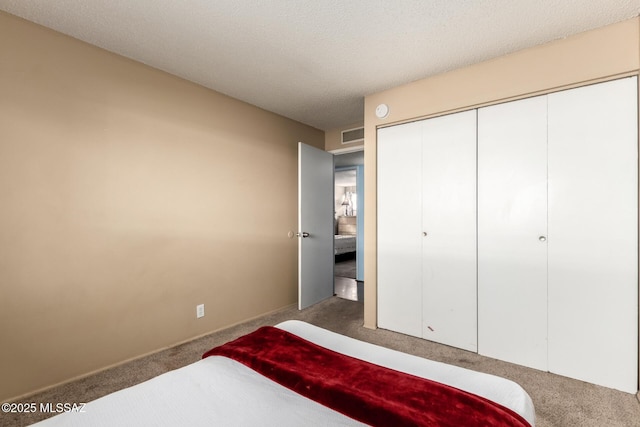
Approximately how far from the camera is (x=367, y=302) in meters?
3.23

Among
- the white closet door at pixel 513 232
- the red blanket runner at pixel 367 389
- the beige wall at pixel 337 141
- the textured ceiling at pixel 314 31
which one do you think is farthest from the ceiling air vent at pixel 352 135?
the red blanket runner at pixel 367 389

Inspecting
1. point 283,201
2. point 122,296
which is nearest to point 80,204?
point 122,296

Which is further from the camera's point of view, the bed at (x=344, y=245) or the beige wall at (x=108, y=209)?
the bed at (x=344, y=245)

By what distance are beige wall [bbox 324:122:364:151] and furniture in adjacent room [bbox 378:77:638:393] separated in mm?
1089

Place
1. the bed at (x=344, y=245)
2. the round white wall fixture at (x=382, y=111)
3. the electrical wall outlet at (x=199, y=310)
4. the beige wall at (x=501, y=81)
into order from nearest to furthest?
1. the beige wall at (x=501, y=81)
2. the electrical wall outlet at (x=199, y=310)
3. the round white wall fixture at (x=382, y=111)
4. the bed at (x=344, y=245)

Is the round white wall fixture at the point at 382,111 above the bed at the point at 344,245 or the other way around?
above

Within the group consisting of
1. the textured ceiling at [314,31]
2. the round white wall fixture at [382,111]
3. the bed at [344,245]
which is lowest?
the bed at [344,245]

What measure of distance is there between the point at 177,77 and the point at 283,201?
5.82 feet

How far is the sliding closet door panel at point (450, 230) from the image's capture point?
2.64 metres

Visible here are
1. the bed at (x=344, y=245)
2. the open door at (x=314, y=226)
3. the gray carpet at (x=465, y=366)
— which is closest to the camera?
the gray carpet at (x=465, y=366)

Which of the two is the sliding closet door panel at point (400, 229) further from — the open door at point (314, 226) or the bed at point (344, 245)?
the bed at point (344, 245)

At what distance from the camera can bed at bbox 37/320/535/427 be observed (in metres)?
1.00

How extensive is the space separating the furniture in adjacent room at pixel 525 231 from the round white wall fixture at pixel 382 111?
0.51 ft

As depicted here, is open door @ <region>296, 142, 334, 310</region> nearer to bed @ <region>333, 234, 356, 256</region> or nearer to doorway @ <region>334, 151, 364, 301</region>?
doorway @ <region>334, 151, 364, 301</region>
